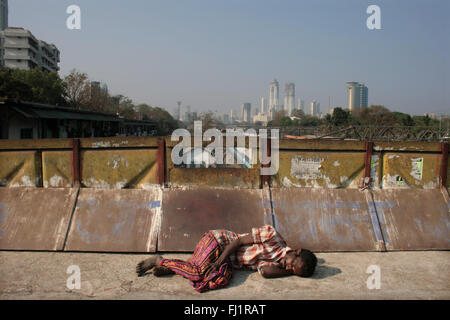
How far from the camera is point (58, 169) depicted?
18.0ft

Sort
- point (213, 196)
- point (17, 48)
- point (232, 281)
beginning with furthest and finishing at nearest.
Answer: point (17, 48), point (213, 196), point (232, 281)

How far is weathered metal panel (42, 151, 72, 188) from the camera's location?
5.48m

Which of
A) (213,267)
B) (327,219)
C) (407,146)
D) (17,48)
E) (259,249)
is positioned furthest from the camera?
(17,48)

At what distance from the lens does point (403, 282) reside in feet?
13.0

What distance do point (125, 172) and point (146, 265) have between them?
6.08ft

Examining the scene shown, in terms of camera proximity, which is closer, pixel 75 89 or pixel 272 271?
pixel 272 271

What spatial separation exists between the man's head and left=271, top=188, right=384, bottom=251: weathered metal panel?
83 centimetres

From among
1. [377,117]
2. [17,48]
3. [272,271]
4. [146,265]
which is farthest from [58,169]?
[17,48]

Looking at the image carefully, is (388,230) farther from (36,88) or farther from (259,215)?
(36,88)

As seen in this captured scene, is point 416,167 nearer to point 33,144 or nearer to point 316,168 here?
point 316,168

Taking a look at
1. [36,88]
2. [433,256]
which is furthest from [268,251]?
[36,88]

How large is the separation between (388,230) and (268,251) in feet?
6.90
